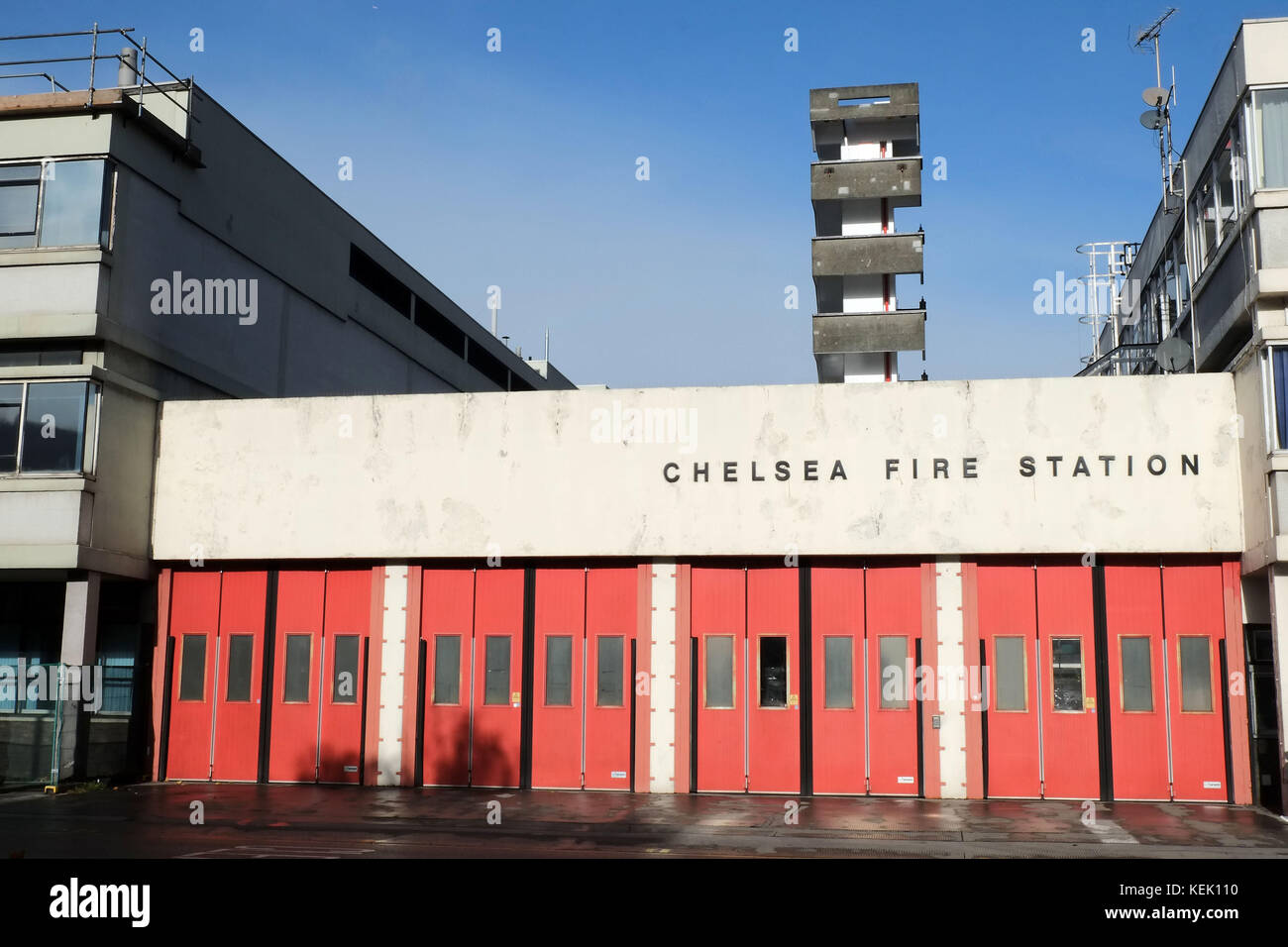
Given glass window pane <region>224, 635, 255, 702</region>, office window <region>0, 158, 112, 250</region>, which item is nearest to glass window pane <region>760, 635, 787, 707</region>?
glass window pane <region>224, 635, 255, 702</region>

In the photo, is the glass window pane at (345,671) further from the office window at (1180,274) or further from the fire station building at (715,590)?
the office window at (1180,274)

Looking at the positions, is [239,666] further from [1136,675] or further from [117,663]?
[1136,675]

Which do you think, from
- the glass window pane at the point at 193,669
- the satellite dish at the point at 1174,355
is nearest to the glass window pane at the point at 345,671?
the glass window pane at the point at 193,669

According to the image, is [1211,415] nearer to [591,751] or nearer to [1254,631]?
[1254,631]

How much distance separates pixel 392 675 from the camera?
2425 centimetres

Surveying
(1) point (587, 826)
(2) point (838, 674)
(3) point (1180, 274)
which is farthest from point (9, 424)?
(3) point (1180, 274)

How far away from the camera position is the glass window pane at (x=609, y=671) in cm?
2344

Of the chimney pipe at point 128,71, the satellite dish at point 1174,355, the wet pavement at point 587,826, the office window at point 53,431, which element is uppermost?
the chimney pipe at point 128,71

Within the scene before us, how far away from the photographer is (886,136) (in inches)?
1484

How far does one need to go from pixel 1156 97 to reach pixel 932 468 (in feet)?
49.3

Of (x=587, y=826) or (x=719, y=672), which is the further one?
(x=719, y=672)

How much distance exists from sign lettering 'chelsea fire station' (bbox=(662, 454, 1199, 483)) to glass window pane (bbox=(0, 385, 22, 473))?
12.7 meters

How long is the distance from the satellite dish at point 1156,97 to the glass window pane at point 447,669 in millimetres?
22212

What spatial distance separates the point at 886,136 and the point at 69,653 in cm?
2716
